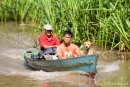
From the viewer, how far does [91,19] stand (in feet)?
40.7

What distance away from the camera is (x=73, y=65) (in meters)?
9.72

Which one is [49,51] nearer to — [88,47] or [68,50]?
[68,50]

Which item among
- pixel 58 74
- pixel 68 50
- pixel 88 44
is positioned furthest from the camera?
pixel 68 50

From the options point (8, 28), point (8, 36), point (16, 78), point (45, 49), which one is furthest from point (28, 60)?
point (8, 28)

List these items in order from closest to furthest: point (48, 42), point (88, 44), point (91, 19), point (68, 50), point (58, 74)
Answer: point (88, 44) < point (58, 74) < point (68, 50) < point (48, 42) < point (91, 19)

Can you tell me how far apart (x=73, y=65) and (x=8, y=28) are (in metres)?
9.62

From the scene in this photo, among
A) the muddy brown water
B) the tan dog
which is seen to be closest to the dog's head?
the tan dog

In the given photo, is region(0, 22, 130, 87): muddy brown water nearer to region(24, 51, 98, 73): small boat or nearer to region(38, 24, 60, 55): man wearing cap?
region(24, 51, 98, 73): small boat

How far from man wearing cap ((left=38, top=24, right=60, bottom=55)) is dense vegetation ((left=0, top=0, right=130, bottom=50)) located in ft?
2.26

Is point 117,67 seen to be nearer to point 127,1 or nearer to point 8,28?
point 127,1

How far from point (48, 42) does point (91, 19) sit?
1.46 meters

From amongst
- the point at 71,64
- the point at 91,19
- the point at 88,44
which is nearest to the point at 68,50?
the point at 71,64

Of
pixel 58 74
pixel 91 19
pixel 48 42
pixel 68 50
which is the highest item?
pixel 91 19

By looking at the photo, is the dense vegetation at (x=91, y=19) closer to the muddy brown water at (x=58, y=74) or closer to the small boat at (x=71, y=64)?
the muddy brown water at (x=58, y=74)
